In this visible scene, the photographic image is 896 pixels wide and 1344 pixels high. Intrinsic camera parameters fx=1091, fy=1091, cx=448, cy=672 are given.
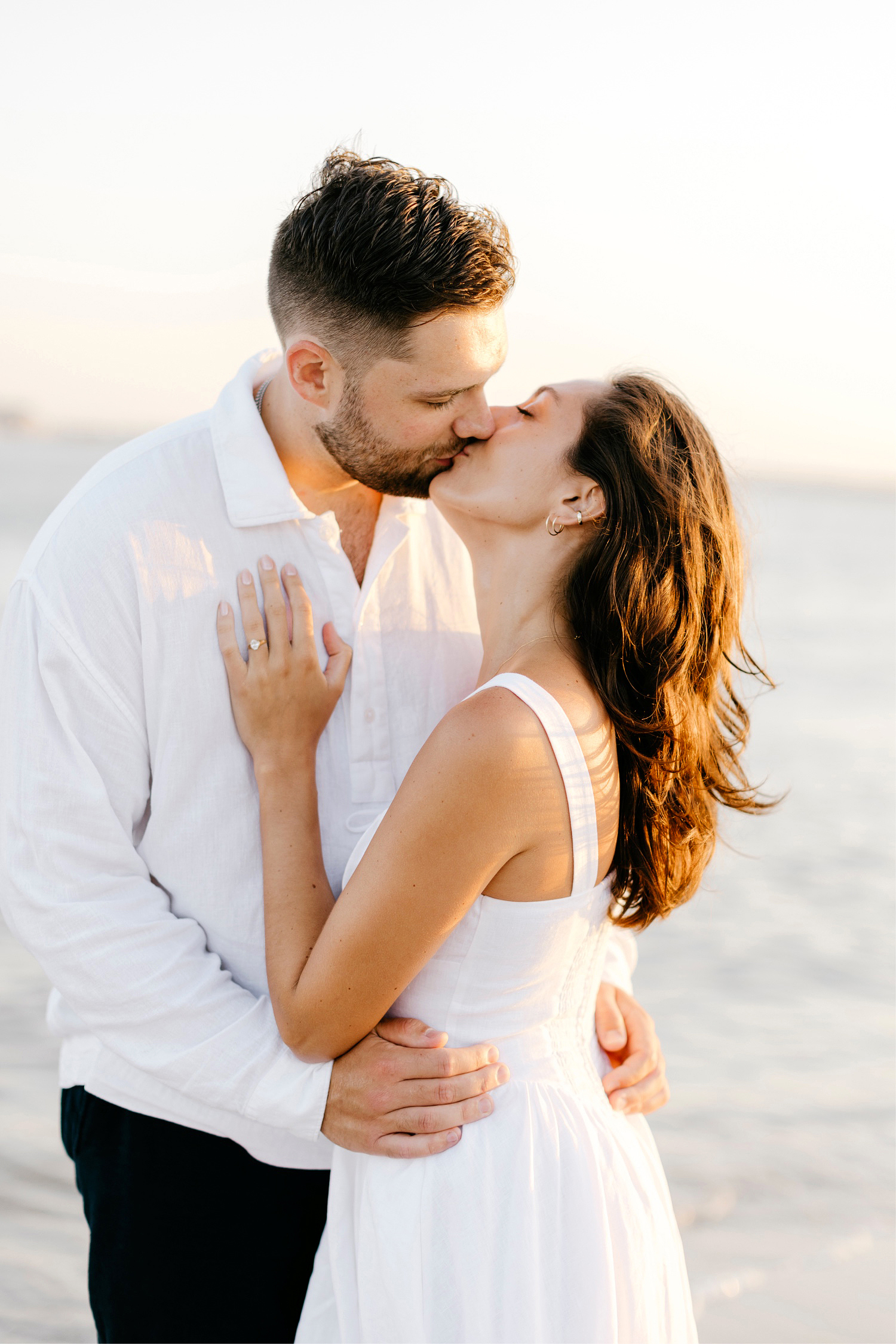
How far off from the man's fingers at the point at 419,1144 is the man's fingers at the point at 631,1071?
425 millimetres

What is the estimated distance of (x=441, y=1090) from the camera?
1.85 meters

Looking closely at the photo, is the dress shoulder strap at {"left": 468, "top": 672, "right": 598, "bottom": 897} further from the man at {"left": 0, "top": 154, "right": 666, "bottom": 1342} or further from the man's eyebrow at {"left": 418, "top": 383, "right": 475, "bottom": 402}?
the man's eyebrow at {"left": 418, "top": 383, "right": 475, "bottom": 402}

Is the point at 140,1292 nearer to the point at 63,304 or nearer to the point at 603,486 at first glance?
the point at 603,486

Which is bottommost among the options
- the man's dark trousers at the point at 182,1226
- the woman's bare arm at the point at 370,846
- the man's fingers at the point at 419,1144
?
the man's dark trousers at the point at 182,1226

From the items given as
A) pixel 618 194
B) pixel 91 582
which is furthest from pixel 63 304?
pixel 91 582

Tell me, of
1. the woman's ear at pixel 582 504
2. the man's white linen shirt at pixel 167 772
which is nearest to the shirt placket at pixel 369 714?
the man's white linen shirt at pixel 167 772

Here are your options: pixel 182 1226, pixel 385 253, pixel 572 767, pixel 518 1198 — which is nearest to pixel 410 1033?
pixel 518 1198

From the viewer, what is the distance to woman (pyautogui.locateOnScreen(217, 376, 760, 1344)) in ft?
5.81

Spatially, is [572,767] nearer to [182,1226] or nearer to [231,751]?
[231,751]

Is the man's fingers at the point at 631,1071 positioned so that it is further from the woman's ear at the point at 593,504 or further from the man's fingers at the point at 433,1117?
the woman's ear at the point at 593,504

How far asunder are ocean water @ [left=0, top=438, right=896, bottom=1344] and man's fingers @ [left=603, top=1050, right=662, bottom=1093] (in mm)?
882

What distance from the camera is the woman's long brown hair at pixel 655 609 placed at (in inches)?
76.1

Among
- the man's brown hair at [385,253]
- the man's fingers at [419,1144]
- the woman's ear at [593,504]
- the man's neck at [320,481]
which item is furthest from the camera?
the man's neck at [320,481]

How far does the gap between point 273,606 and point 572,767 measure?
0.67 m
